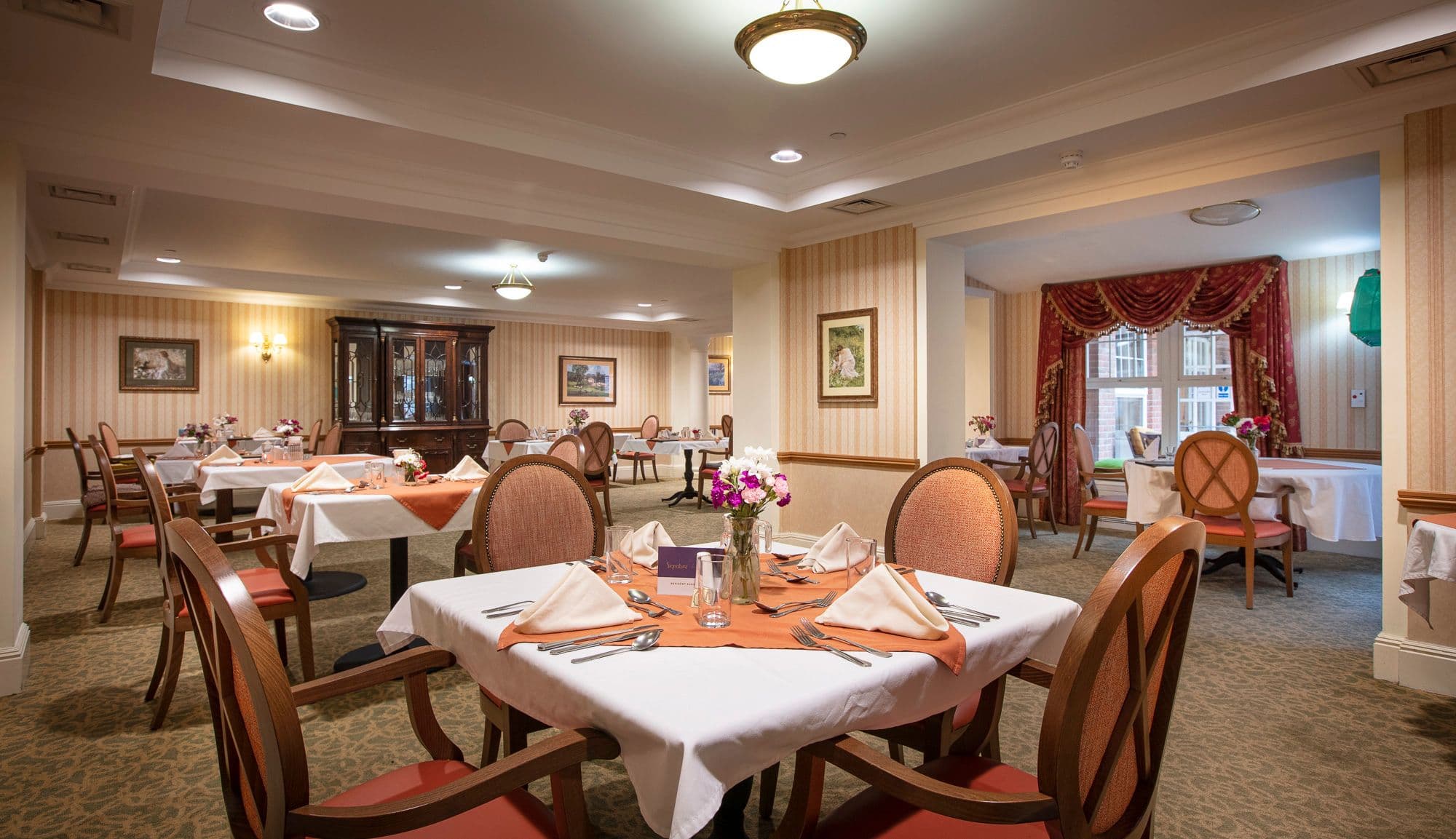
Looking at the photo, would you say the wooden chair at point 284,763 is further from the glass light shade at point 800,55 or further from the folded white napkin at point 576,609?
the glass light shade at point 800,55

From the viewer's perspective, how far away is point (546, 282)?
29.1 feet

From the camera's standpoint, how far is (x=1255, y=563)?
16.2 ft

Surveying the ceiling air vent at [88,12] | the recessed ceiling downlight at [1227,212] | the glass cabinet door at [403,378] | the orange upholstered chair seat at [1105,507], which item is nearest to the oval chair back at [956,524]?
the ceiling air vent at [88,12]

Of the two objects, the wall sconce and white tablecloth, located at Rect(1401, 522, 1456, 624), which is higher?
the wall sconce

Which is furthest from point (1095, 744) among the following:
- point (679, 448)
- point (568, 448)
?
point (679, 448)

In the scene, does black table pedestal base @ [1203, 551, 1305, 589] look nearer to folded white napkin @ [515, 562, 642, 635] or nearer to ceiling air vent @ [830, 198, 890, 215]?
ceiling air vent @ [830, 198, 890, 215]

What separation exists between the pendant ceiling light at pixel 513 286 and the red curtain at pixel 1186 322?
5.57 metres

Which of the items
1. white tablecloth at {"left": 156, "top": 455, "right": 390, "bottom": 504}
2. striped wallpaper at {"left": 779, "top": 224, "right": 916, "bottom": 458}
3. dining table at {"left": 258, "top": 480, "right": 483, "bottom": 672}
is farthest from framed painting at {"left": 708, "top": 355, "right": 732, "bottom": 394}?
dining table at {"left": 258, "top": 480, "right": 483, "bottom": 672}

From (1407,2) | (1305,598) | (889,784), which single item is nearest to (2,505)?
(889,784)

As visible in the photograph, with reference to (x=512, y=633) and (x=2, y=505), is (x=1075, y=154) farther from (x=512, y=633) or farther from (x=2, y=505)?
(x=2, y=505)

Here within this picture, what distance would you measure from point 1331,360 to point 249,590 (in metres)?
7.97

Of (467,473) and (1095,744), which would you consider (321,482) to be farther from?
(1095,744)

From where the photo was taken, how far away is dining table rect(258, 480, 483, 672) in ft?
9.49

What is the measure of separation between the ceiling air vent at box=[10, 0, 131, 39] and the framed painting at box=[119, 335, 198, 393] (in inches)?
272
